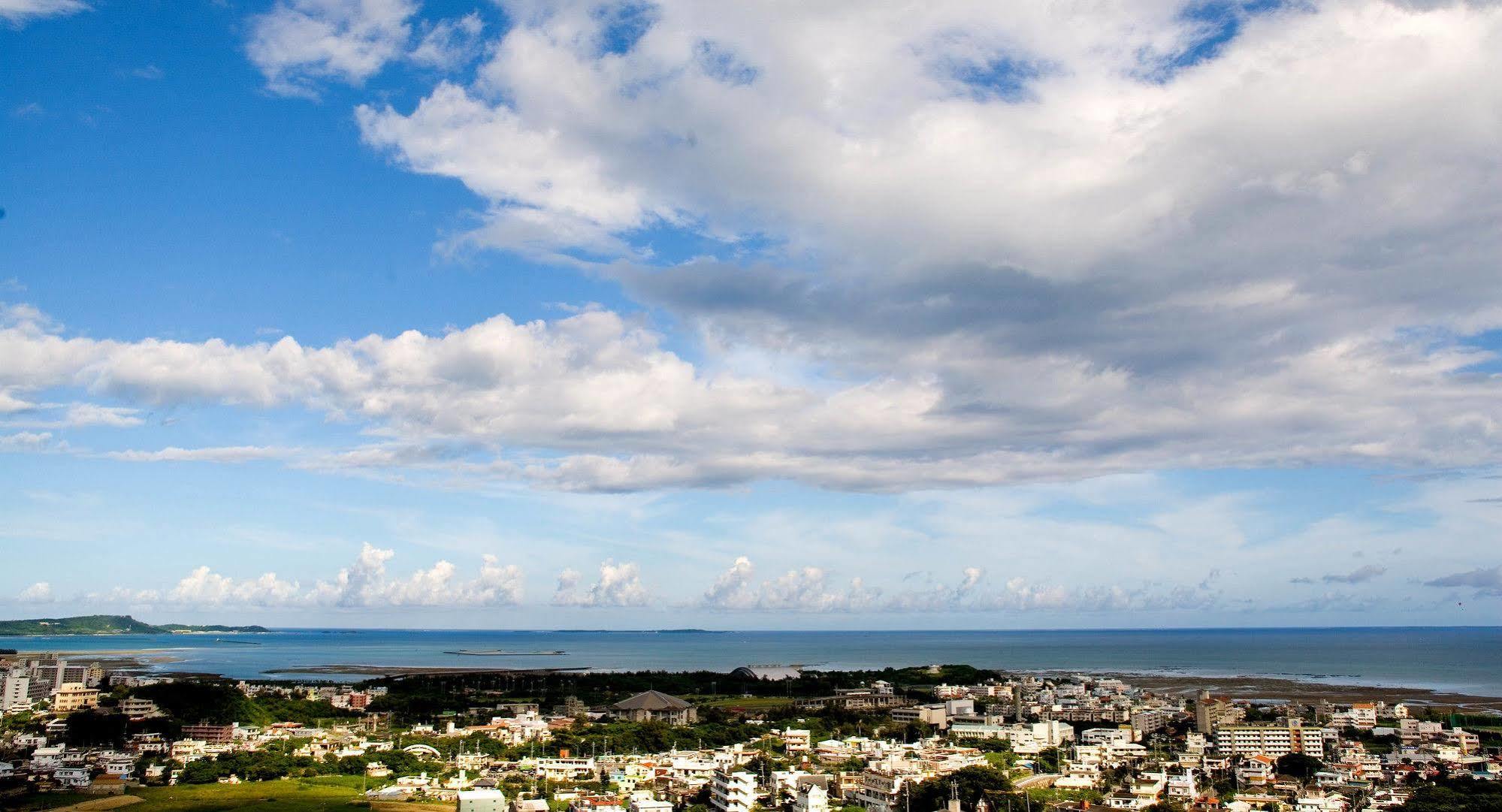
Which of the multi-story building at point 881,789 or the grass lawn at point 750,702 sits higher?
the multi-story building at point 881,789

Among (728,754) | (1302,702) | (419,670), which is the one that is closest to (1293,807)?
(728,754)

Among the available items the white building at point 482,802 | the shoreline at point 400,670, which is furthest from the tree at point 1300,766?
the shoreline at point 400,670

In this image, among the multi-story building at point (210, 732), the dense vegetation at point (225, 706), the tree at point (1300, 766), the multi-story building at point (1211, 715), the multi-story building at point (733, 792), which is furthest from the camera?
the dense vegetation at point (225, 706)

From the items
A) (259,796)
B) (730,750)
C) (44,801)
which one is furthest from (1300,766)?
(44,801)

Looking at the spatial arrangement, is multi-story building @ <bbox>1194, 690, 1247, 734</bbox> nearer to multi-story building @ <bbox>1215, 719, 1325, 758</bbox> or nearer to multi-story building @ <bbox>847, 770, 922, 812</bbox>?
multi-story building @ <bbox>1215, 719, 1325, 758</bbox>

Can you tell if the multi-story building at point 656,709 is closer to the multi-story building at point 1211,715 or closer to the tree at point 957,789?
the tree at point 957,789

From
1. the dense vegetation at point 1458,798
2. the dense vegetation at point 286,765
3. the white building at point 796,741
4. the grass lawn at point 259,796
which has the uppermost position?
the dense vegetation at point 1458,798
